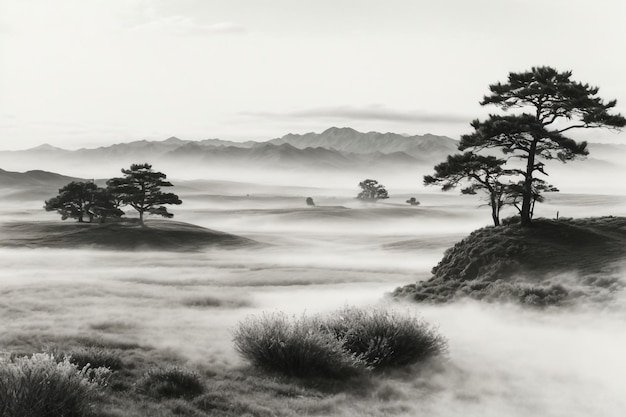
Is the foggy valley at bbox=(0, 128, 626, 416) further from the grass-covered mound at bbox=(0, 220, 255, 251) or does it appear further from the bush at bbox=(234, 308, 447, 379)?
the grass-covered mound at bbox=(0, 220, 255, 251)

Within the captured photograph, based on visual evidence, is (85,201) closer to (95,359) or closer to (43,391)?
(95,359)

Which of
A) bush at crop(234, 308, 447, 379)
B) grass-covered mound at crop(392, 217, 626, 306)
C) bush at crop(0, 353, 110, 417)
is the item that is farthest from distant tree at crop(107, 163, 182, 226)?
bush at crop(0, 353, 110, 417)

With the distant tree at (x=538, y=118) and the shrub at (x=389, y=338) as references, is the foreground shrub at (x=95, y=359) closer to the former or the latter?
the shrub at (x=389, y=338)

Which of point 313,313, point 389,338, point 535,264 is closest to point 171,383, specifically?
point 389,338

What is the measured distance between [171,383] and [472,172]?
27.9 meters

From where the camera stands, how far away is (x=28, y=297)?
26.2 metres

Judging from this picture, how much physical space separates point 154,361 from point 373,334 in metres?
5.26

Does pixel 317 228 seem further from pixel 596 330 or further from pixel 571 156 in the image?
pixel 596 330

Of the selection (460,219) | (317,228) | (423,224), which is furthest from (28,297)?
(460,219)

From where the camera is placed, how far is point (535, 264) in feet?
92.5

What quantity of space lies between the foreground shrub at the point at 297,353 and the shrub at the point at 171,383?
186cm

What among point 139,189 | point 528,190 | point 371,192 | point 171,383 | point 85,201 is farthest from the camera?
point 371,192

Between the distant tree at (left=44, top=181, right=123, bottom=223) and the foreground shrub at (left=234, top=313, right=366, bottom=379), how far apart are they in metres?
70.7

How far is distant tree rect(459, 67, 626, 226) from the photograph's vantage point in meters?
31.5
